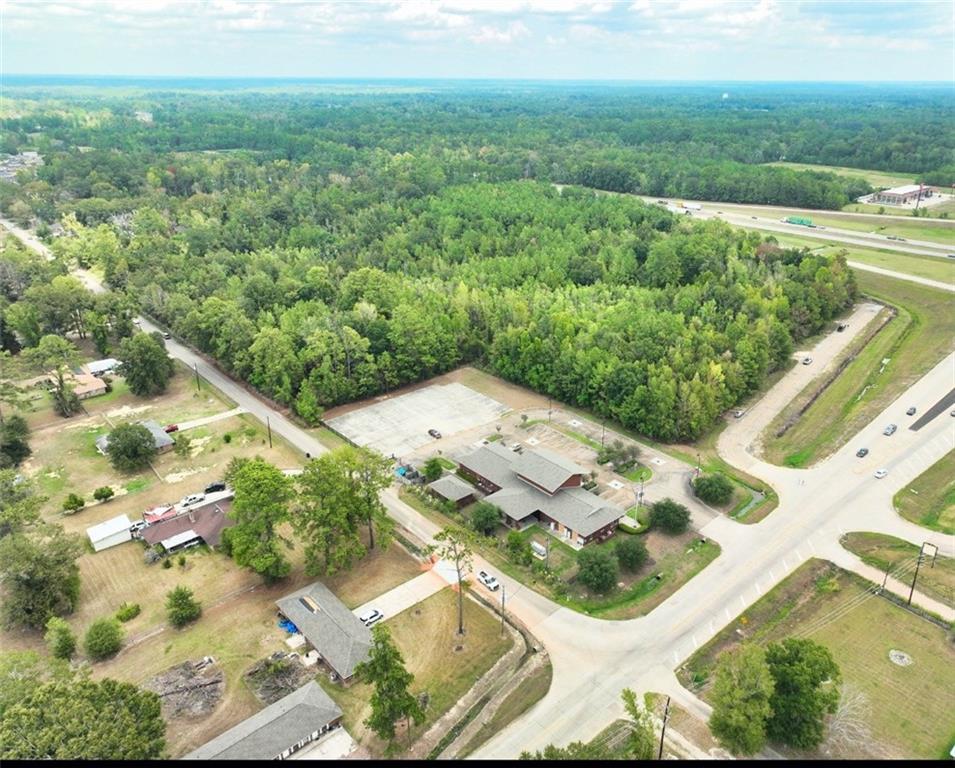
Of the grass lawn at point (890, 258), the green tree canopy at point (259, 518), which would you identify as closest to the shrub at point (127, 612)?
the green tree canopy at point (259, 518)

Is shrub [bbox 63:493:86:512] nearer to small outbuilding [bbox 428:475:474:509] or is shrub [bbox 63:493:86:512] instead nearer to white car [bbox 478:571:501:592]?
small outbuilding [bbox 428:475:474:509]

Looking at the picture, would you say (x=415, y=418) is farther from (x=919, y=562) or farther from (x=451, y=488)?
(x=919, y=562)

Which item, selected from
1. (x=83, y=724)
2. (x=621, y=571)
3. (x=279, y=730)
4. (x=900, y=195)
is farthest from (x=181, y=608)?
(x=900, y=195)

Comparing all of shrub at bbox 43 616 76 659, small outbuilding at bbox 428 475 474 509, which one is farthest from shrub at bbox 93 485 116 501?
small outbuilding at bbox 428 475 474 509

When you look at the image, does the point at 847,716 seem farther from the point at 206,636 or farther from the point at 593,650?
the point at 206,636

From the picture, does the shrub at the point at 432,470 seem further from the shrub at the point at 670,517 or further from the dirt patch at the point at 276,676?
the dirt patch at the point at 276,676
